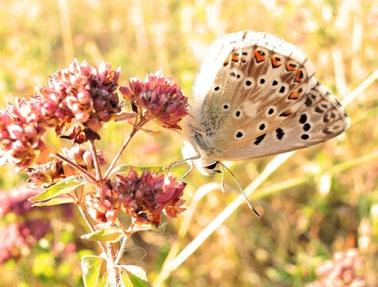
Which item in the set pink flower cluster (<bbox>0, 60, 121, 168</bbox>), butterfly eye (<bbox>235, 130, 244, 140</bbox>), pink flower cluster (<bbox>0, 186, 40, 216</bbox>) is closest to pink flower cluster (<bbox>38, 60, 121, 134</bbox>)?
pink flower cluster (<bbox>0, 60, 121, 168</bbox>)

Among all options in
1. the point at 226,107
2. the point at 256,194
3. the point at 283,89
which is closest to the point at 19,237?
the point at 256,194

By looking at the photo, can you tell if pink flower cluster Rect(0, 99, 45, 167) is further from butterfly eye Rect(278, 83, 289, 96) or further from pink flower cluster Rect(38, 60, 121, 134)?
butterfly eye Rect(278, 83, 289, 96)

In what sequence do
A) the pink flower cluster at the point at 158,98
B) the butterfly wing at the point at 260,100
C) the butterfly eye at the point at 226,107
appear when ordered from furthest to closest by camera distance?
the butterfly eye at the point at 226,107, the butterfly wing at the point at 260,100, the pink flower cluster at the point at 158,98

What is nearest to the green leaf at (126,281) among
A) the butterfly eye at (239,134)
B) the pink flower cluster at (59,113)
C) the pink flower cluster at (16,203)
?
the pink flower cluster at (59,113)

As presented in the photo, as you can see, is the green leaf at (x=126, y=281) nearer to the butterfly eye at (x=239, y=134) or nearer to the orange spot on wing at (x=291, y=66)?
the butterfly eye at (x=239, y=134)

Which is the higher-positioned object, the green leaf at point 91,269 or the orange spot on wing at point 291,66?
the orange spot on wing at point 291,66

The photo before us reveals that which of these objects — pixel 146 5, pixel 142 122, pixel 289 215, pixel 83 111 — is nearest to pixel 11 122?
pixel 83 111
